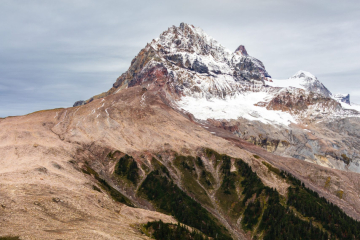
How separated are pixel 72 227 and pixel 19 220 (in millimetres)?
11459

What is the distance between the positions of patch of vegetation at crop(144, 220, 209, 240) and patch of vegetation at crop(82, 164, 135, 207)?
84.2 ft

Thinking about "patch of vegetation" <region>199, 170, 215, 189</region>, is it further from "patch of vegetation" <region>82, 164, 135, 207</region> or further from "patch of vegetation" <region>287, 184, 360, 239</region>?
"patch of vegetation" <region>82, 164, 135, 207</region>

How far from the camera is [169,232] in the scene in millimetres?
91625

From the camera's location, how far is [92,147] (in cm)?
16275

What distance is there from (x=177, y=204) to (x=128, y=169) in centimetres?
3557

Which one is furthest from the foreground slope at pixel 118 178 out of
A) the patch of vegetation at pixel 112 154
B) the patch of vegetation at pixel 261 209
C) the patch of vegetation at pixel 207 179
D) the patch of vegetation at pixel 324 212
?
the patch of vegetation at pixel 324 212

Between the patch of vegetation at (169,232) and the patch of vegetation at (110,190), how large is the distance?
25663 millimetres

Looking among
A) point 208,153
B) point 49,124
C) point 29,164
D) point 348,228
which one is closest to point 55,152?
point 29,164

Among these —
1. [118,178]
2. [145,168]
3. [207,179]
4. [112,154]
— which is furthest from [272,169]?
[112,154]

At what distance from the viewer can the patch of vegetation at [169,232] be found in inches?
3487

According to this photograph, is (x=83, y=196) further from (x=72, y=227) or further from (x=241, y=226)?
(x=241, y=226)

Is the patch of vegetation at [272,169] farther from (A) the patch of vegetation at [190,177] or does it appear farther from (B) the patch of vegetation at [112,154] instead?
(B) the patch of vegetation at [112,154]

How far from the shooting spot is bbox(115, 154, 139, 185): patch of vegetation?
14479 centimetres

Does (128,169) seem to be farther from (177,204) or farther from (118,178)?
(177,204)
